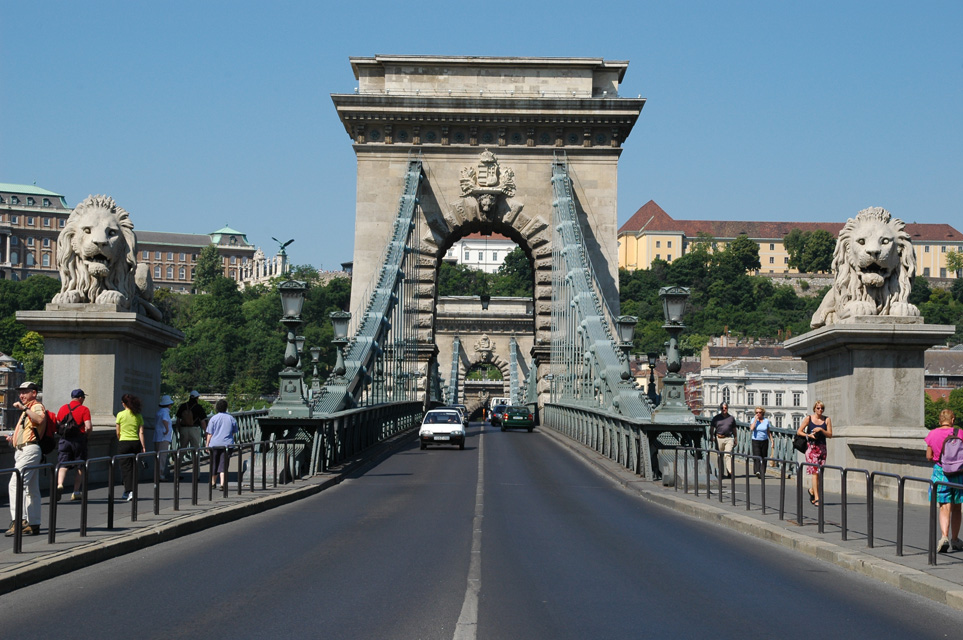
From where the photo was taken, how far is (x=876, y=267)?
723 inches

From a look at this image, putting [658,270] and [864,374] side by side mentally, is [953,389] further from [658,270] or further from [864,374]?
[864,374]

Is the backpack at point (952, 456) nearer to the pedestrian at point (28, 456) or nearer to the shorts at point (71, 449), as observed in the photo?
the pedestrian at point (28, 456)

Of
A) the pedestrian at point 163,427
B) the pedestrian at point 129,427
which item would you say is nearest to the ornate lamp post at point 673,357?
the pedestrian at point 163,427

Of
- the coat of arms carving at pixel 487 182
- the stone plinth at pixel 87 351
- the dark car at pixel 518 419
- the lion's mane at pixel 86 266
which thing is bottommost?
the dark car at pixel 518 419

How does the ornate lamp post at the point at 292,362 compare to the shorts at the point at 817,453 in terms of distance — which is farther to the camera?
the ornate lamp post at the point at 292,362

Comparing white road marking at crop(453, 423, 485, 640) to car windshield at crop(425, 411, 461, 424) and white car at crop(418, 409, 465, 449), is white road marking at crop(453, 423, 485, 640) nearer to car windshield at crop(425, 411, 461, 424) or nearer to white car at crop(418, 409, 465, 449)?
white car at crop(418, 409, 465, 449)

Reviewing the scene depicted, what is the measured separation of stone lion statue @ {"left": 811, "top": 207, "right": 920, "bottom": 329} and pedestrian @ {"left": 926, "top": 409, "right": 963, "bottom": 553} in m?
6.16

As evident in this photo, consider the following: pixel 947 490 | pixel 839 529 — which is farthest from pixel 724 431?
pixel 947 490

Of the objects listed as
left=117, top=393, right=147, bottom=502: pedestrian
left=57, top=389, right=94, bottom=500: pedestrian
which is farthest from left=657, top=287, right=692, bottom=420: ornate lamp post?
left=57, top=389, right=94, bottom=500: pedestrian

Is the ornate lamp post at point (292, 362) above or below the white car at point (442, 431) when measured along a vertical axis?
above

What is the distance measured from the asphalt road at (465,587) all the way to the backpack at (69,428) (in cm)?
226

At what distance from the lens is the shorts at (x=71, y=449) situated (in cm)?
1509

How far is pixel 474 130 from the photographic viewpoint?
48.8 m

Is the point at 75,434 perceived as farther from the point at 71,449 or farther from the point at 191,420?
the point at 191,420
